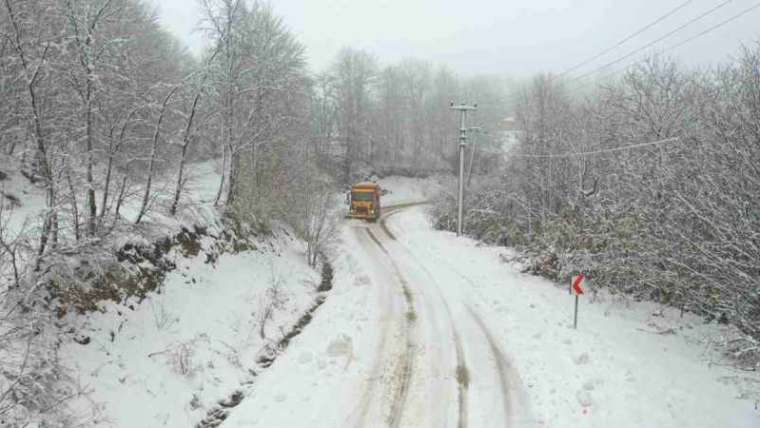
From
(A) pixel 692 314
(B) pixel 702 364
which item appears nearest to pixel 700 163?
(B) pixel 702 364

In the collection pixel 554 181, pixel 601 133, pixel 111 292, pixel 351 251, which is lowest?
pixel 351 251

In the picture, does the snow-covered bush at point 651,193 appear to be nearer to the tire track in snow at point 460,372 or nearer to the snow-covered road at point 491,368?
the snow-covered road at point 491,368

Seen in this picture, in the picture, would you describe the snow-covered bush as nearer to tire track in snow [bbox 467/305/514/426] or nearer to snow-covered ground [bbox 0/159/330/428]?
tire track in snow [bbox 467/305/514/426]

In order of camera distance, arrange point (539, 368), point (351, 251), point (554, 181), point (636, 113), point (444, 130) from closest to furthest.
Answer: point (539, 368)
point (636, 113)
point (351, 251)
point (554, 181)
point (444, 130)

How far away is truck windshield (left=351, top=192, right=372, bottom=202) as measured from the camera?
3694 cm

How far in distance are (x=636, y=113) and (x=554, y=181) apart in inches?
243

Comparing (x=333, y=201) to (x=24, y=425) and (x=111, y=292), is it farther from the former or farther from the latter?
(x=24, y=425)

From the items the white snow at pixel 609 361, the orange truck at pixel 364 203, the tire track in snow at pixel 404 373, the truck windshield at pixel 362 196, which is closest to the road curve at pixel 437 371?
the tire track in snow at pixel 404 373

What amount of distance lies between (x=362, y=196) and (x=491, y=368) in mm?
27271

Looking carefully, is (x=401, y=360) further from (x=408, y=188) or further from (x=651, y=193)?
(x=408, y=188)

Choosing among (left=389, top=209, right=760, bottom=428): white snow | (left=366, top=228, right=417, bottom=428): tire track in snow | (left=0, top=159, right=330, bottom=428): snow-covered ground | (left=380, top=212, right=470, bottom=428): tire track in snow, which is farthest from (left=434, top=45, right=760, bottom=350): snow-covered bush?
(left=0, top=159, right=330, bottom=428): snow-covered ground

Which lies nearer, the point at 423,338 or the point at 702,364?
the point at 702,364

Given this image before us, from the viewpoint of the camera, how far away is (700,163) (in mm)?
10867

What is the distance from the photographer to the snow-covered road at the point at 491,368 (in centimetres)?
848
